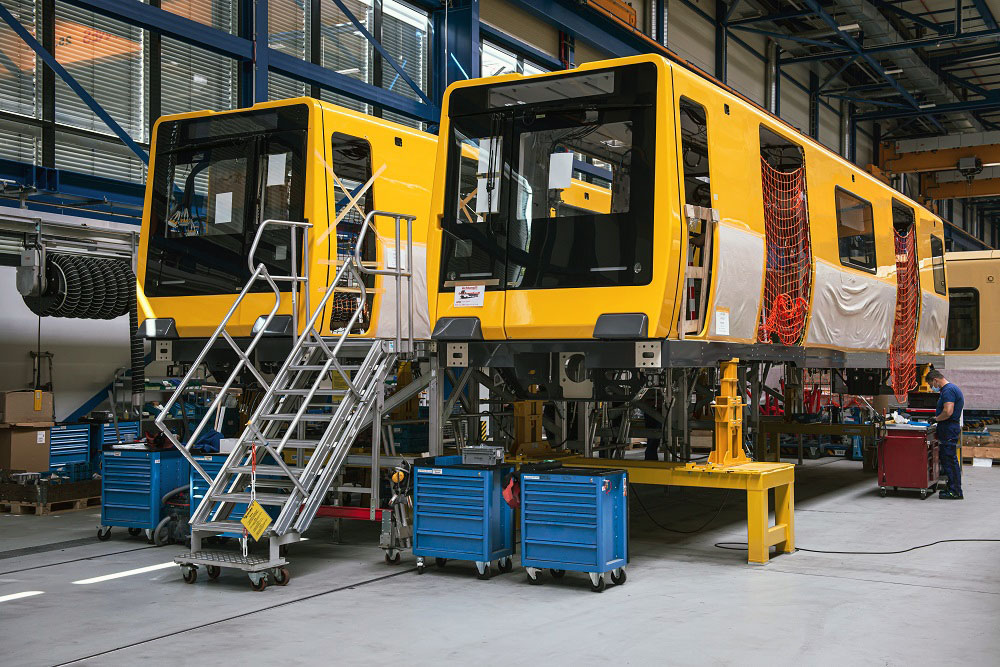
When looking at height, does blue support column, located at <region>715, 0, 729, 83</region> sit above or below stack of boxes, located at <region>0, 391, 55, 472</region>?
above

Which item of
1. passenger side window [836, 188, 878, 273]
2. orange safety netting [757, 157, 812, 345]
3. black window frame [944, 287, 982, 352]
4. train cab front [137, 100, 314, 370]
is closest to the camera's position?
train cab front [137, 100, 314, 370]

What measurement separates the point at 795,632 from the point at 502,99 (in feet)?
14.3

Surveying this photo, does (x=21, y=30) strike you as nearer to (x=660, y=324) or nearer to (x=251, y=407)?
(x=251, y=407)

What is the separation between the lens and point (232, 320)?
8.94m

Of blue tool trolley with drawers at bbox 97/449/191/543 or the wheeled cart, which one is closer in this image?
blue tool trolley with drawers at bbox 97/449/191/543

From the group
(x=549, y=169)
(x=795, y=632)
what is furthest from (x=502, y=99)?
(x=795, y=632)

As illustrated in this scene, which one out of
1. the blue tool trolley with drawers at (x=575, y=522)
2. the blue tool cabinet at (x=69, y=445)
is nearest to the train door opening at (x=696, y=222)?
the blue tool trolley with drawers at (x=575, y=522)

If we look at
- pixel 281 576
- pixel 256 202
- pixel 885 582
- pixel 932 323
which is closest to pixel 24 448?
pixel 256 202

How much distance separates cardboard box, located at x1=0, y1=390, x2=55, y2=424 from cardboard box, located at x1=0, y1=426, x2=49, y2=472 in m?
0.10

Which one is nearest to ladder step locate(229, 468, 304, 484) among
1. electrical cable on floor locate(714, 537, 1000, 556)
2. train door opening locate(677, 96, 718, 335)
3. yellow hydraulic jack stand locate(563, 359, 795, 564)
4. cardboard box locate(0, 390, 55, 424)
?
yellow hydraulic jack stand locate(563, 359, 795, 564)

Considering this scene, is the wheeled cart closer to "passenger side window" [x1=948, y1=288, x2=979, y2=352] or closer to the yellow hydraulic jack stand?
the yellow hydraulic jack stand

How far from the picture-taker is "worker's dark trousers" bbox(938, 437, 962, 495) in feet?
39.0

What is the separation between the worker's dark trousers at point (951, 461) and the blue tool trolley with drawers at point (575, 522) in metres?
6.29

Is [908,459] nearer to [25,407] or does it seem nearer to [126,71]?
[25,407]
